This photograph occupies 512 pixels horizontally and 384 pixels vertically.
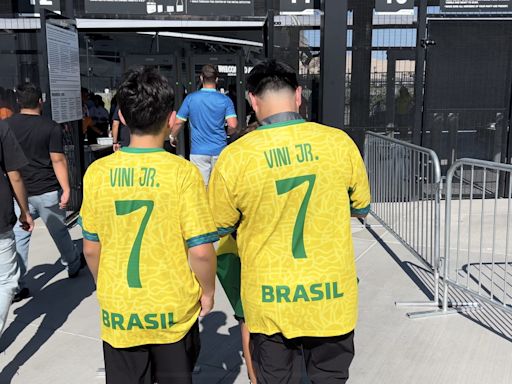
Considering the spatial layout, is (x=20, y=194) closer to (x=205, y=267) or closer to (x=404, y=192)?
(x=205, y=267)

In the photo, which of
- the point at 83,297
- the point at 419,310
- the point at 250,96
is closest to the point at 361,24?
the point at 419,310

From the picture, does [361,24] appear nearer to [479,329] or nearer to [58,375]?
Result: [479,329]

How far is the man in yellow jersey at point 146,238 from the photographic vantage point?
2041 millimetres

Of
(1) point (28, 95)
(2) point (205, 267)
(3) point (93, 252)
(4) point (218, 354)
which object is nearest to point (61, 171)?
(1) point (28, 95)

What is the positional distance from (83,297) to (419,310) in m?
2.93

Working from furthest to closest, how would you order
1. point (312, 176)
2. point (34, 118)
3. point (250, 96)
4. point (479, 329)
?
point (34, 118), point (479, 329), point (250, 96), point (312, 176)

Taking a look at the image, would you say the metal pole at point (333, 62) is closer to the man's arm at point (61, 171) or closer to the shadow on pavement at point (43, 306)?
the man's arm at point (61, 171)

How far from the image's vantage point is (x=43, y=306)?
4.48 meters

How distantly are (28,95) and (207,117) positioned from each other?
2.05 m

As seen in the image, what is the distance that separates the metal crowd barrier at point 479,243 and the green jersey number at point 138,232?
8.85ft

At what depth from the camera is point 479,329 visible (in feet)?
12.8

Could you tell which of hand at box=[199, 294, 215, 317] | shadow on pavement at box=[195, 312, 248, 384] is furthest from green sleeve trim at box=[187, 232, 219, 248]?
shadow on pavement at box=[195, 312, 248, 384]

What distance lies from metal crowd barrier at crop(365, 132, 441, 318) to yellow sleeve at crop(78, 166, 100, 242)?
299cm

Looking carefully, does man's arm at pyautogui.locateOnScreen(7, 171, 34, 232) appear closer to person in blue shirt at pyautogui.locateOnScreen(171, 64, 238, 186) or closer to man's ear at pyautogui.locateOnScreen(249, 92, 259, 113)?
man's ear at pyautogui.locateOnScreen(249, 92, 259, 113)
